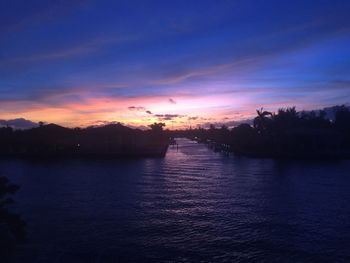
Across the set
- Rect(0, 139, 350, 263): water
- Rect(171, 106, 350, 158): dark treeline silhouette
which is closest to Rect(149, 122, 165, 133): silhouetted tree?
Rect(171, 106, 350, 158): dark treeline silhouette

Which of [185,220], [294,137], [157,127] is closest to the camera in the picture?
[185,220]

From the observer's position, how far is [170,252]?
24875 millimetres

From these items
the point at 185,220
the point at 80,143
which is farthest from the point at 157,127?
the point at 185,220

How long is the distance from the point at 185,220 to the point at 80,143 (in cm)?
8430

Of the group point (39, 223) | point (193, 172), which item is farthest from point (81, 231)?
point (193, 172)

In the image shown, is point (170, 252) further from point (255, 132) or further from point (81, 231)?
point (255, 132)

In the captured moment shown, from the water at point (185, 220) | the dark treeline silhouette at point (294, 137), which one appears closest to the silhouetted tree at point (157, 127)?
the dark treeline silhouette at point (294, 137)

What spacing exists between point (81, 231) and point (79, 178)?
1289 inches

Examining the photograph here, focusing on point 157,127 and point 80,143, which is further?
point 157,127

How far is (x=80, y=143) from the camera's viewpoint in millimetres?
112625

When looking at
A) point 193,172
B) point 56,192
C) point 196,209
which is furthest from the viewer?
point 193,172

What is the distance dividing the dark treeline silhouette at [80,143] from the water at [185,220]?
51.2 meters

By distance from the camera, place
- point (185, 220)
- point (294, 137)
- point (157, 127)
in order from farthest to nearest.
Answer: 1. point (157, 127)
2. point (294, 137)
3. point (185, 220)

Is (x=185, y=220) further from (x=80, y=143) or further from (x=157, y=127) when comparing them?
(x=157, y=127)
